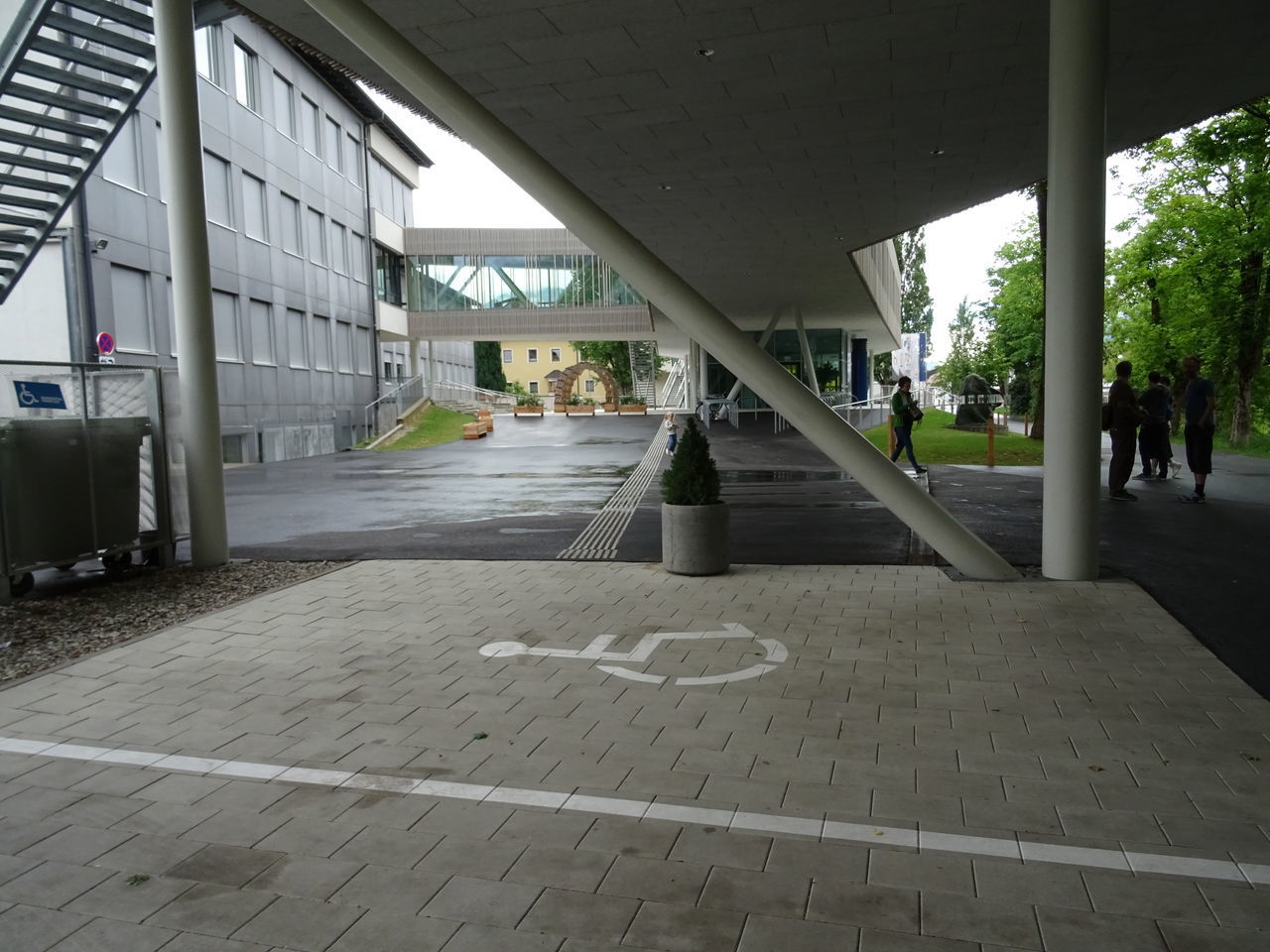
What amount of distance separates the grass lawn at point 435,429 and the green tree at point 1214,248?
25.1 meters

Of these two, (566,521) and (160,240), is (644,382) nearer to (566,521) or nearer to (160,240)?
Answer: (160,240)

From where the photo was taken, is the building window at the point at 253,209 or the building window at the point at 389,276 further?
the building window at the point at 389,276

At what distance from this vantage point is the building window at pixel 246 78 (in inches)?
1172

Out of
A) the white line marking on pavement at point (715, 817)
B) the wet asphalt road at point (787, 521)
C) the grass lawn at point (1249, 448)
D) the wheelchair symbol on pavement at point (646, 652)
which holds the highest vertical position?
the grass lawn at point (1249, 448)

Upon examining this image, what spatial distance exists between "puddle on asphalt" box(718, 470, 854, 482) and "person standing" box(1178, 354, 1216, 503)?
19.6ft

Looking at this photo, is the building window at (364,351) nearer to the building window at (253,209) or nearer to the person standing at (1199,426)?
the building window at (253,209)

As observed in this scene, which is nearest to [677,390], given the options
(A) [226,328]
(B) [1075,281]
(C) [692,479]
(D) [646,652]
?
(A) [226,328]

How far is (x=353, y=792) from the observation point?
4137 millimetres

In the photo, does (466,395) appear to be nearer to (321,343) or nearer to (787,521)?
(321,343)

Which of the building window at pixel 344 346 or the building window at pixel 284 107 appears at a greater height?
the building window at pixel 284 107

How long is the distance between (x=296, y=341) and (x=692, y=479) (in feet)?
93.5

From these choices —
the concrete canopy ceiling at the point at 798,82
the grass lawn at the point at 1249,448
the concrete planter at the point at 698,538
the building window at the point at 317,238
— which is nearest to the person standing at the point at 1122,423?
the concrete canopy ceiling at the point at 798,82

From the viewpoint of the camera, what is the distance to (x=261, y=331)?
30906 millimetres

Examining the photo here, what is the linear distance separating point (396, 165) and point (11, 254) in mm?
36588
